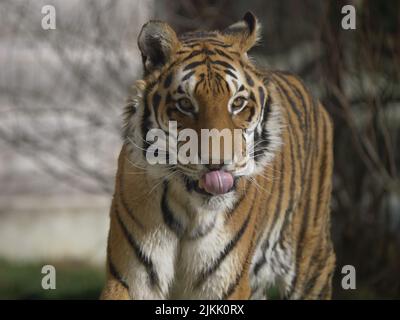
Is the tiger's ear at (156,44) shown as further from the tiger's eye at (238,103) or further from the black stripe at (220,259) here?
the black stripe at (220,259)

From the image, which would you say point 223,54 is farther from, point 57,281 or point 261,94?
point 57,281

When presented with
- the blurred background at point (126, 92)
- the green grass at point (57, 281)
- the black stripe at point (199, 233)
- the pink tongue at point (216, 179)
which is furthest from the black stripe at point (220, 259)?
the green grass at point (57, 281)

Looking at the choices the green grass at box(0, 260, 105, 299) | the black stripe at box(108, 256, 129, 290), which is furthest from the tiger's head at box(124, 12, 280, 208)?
the green grass at box(0, 260, 105, 299)

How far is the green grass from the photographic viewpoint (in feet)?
27.6

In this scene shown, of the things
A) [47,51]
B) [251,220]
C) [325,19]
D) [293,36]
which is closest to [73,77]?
[47,51]

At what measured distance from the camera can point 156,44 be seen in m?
4.43

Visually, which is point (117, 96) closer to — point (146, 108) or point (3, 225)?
point (3, 225)

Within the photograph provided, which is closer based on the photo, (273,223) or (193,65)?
(193,65)

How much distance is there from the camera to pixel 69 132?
8.12 m

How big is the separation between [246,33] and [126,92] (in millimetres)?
2906

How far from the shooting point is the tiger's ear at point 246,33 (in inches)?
183

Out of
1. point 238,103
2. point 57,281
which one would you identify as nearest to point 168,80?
point 238,103

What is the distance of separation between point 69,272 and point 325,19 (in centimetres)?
360

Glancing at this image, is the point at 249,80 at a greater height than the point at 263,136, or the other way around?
the point at 249,80
